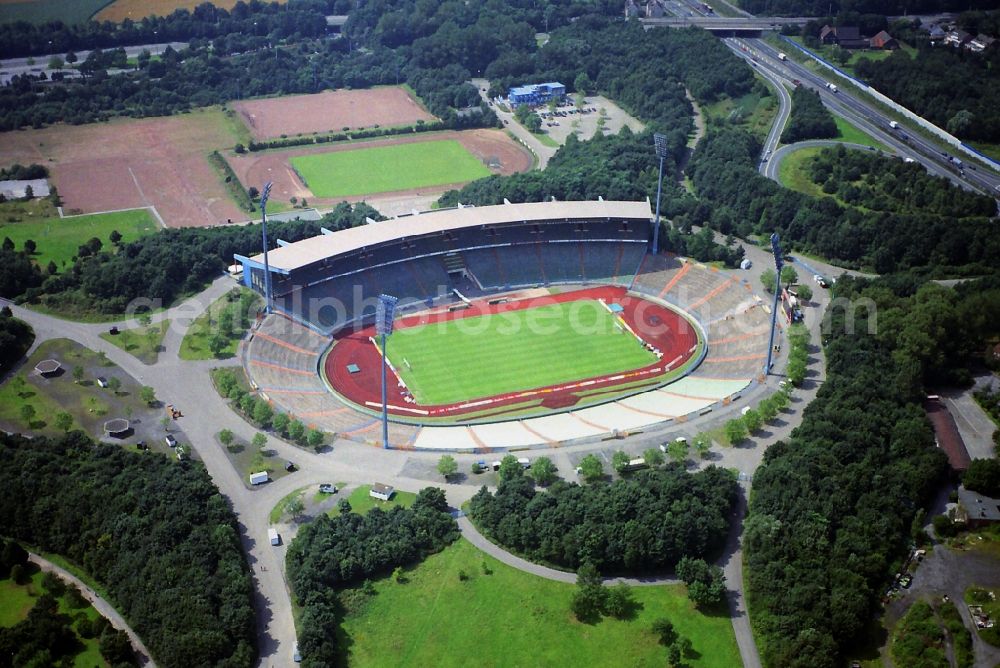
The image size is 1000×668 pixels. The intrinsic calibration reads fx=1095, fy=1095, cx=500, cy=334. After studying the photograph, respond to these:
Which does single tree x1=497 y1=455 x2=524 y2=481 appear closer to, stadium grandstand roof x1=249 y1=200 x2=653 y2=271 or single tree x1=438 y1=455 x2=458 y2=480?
A: single tree x1=438 y1=455 x2=458 y2=480

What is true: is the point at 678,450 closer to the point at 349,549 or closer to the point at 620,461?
the point at 620,461

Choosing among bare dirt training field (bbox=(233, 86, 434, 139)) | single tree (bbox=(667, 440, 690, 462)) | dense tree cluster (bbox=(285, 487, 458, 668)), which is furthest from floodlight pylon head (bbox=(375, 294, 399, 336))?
bare dirt training field (bbox=(233, 86, 434, 139))

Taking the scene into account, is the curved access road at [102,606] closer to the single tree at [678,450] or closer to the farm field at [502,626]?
the farm field at [502,626]

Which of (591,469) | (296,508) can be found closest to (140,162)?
(296,508)

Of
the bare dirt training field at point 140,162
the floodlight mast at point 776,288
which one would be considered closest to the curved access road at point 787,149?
the floodlight mast at point 776,288

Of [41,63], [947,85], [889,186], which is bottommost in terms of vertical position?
[41,63]

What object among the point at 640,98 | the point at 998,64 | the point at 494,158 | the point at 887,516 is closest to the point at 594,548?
the point at 887,516
